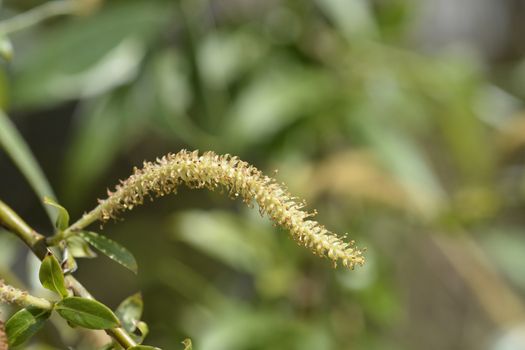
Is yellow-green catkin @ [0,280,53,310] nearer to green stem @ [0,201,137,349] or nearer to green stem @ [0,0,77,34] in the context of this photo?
green stem @ [0,201,137,349]

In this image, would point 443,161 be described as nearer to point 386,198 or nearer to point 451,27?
point 451,27

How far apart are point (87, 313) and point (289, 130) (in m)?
0.87

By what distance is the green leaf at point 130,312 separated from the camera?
1.51 ft

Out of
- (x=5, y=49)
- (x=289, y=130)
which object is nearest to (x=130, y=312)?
(x=5, y=49)

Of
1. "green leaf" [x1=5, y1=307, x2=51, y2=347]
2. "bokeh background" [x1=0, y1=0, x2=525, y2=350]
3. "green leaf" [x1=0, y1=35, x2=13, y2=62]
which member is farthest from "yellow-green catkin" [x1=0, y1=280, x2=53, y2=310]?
"bokeh background" [x1=0, y1=0, x2=525, y2=350]

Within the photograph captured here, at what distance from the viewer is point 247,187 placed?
40 cm

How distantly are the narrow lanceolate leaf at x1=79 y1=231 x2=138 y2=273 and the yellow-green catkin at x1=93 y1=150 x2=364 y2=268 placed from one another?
0.14ft

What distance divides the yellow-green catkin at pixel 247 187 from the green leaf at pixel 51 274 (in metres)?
0.05

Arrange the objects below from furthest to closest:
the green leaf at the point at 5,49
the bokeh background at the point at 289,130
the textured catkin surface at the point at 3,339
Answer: the bokeh background at the point at 289,130 < the green leaf at the point at 5,49 < the textured catkin surface at the point at 3,339

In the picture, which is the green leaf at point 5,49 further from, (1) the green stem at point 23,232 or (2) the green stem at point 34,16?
(1) the green stem at point 23,232

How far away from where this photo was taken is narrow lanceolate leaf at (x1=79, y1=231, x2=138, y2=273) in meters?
0.45

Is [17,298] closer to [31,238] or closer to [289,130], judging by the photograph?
[31,238]

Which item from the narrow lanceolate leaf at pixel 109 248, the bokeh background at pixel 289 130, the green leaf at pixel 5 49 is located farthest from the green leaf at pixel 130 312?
the bokeh background at pixel 289 130

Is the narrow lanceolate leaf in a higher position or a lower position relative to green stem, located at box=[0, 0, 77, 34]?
lower
